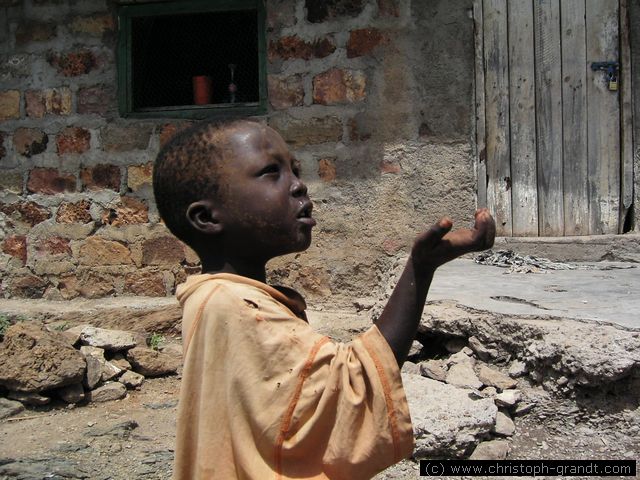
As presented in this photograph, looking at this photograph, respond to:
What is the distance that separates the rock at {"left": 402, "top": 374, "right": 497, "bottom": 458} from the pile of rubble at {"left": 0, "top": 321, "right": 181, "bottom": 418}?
183 cm

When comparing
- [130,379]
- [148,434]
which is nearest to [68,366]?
[130,379]

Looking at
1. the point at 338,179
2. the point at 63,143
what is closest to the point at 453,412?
the point at 338,179

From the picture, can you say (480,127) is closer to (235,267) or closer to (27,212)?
(27,212)

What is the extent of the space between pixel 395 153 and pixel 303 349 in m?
3.35

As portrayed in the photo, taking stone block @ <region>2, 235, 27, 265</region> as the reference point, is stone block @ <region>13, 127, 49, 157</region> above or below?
above

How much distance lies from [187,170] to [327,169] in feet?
10.3

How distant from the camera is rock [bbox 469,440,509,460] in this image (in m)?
2.45

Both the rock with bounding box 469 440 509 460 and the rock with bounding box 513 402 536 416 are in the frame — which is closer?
the rock with bounding box 469 440 509 460

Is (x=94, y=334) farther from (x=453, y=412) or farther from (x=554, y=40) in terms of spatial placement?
(x=554, y=40)

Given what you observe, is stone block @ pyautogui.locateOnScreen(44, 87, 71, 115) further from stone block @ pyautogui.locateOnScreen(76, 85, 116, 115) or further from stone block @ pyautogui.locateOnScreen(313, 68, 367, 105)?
stone block @ pyautogui.locateOnScreen(313, 68, 367, 105)

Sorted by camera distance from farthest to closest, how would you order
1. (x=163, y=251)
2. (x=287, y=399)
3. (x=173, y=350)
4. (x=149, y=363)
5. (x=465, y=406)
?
Answer: (x=163, y=251)
(x=173, y=350)
(x=149, y=363)
(x=465, y=406)
(x=287, y=399)

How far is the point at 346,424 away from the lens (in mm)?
1164

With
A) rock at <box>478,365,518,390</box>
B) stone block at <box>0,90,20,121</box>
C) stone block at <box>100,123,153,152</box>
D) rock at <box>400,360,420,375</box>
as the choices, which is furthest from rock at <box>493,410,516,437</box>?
stone block at <box>0,90,20,121</box>

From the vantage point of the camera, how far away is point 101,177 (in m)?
4.70
